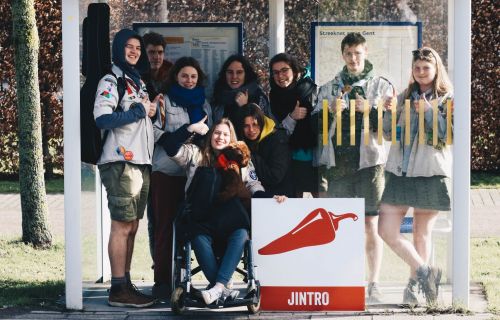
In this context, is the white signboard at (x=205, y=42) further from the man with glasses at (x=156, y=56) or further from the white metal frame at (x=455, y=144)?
the white metal frame at (x=455, y=144)

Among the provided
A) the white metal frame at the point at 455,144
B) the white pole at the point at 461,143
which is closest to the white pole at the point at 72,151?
the white metal frame at the point at 455,144

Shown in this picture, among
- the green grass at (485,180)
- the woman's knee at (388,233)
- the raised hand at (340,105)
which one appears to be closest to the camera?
the raised hand at (340,105)

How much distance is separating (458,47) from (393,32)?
0.48 metres

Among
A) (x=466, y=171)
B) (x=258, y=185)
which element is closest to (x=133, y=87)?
(x=258, y=185)

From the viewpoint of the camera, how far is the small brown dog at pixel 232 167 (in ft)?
28.3

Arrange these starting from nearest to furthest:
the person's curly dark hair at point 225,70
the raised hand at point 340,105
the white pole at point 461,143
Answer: the white pole at point 461,143 < the raised hand at point 340,105 < the person's curly dark hair at point 225,70

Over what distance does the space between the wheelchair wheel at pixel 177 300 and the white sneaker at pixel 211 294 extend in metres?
0.21

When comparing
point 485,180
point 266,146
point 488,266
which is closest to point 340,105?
point 266,146

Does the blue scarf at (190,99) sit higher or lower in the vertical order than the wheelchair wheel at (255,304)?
higher

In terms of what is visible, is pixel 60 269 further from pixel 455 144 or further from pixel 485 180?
pixel 485 180

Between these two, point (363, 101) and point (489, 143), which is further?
point (489, 143)

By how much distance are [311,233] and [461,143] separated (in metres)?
1.22

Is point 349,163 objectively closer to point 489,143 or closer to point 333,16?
point 333,16

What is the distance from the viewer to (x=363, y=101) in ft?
28.5
